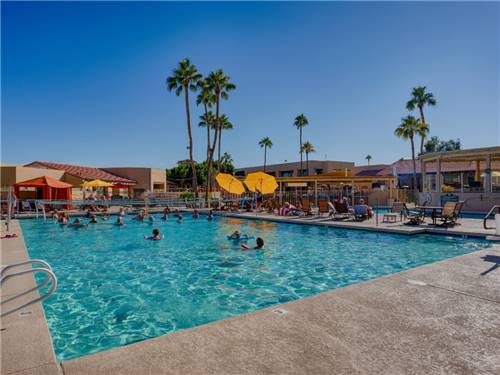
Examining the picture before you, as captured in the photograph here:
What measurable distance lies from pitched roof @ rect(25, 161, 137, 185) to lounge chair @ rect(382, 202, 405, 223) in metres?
28.3

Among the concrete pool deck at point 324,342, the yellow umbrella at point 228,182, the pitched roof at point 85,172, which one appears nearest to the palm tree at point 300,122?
the pitched roof at point 85,172

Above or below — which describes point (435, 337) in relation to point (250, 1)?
below

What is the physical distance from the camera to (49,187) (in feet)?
77.3

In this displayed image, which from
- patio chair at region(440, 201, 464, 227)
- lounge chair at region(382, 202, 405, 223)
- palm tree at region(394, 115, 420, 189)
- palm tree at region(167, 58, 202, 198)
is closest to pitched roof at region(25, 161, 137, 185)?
palm tree at region(167, 58, 202, 198)

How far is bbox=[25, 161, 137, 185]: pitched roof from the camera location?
30453 millimetres

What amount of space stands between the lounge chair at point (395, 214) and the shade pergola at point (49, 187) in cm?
2201

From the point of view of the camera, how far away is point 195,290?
646cm

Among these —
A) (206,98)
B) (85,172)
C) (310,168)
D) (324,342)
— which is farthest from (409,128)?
(324,342)

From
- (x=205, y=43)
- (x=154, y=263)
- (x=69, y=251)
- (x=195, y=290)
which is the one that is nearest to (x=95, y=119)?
(x=205, y=43)

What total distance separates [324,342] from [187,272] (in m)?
5.69

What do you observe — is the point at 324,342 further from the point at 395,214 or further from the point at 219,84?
the point at 219,84

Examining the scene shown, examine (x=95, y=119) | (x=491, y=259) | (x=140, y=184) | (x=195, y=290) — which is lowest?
(x=195, y=290)

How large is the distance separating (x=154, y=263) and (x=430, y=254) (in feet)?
27.1

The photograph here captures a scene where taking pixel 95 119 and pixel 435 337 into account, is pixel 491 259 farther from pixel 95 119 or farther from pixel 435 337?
pixel 95 119
